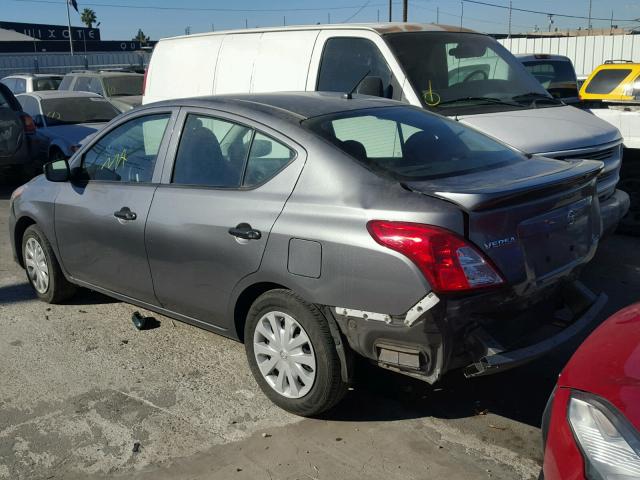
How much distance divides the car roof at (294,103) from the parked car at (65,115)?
23.5 ft

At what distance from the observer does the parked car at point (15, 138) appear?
10.4 m

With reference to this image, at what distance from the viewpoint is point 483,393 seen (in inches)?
160

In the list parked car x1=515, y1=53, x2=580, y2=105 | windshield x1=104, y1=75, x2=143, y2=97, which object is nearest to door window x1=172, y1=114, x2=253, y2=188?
parked car x1=515, y1=53, x2=580, y2=105

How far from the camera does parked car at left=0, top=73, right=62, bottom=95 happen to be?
653 inches

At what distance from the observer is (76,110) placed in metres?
12.2

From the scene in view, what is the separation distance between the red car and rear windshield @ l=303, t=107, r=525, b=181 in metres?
1.42

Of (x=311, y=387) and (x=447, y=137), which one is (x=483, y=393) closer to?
(x=311, y=387)

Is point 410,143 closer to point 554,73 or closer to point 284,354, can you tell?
point 284,354

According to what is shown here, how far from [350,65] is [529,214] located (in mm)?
3534

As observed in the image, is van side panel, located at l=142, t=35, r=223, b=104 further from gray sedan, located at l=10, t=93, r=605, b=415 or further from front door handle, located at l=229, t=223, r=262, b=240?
front door handle, located at l=229, t=223, r=262, b=240

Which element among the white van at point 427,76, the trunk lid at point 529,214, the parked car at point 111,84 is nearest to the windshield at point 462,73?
the white van at point 427,76

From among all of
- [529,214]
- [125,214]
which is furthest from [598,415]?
[125,214]

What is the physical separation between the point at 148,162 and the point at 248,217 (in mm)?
1146

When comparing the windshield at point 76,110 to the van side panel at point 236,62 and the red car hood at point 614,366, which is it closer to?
the van side panel at point 236,62
